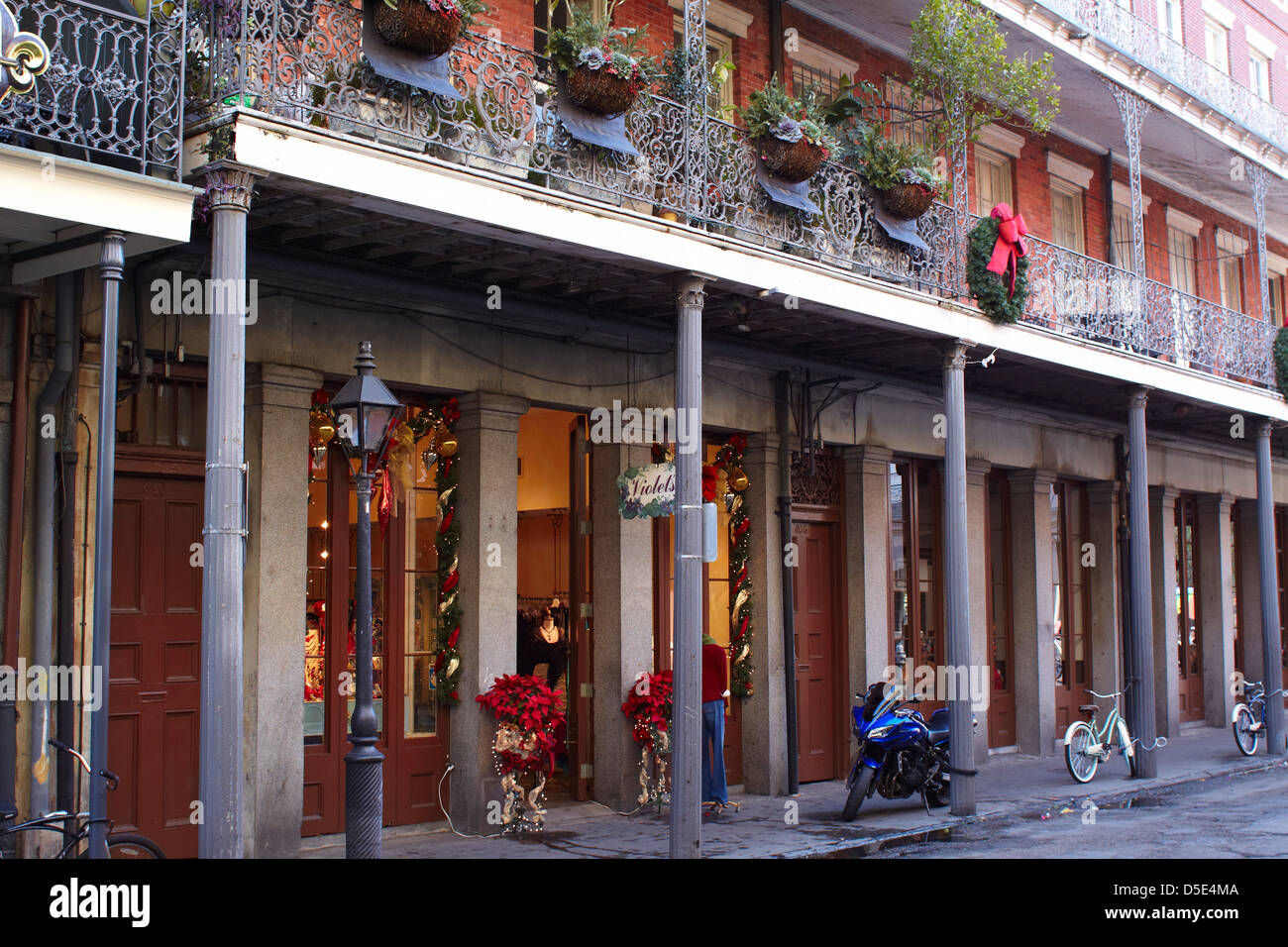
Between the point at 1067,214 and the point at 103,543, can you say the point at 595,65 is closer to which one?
the point at 103,543

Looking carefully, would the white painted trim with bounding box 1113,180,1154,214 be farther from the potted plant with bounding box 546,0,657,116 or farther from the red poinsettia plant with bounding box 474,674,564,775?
the red poinsettia plant with bounding box 474,674,564,775

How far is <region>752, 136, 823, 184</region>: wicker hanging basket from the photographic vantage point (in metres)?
10.1

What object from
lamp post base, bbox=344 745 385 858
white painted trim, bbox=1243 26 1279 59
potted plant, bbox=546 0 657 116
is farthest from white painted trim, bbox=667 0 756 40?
white painted trim, bbox=1243 26 1279 59

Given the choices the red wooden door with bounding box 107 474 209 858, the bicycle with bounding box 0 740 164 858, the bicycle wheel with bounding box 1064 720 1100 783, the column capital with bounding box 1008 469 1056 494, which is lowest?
the bicycle wheel with bounding box 1064 720 1100 783

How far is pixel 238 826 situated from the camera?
263 inches

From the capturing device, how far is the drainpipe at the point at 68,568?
7.82m

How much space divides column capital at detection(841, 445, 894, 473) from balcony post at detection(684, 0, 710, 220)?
5.04 metres

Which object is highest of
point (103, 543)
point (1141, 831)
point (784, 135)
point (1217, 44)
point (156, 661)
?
point (1217, 44)

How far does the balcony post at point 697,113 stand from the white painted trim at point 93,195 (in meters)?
3.81

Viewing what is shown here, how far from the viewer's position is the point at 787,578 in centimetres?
1288

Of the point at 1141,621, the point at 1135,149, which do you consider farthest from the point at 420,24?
the point at 1141,621

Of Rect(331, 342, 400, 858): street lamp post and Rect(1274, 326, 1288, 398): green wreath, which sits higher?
Rect(1274, 326, 1288, 398): green wreath

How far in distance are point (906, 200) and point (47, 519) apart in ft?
23.2

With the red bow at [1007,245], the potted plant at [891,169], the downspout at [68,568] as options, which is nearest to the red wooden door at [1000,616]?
the red bow at [1007,245]
